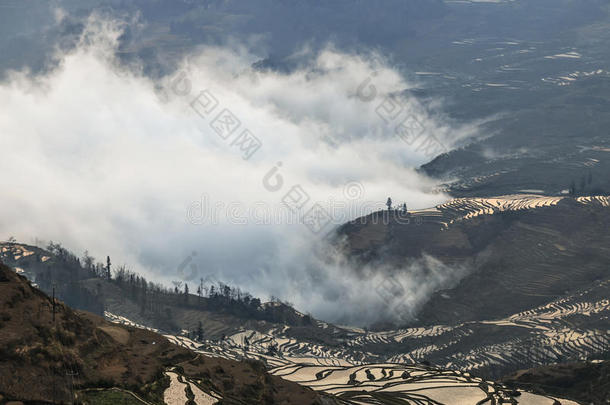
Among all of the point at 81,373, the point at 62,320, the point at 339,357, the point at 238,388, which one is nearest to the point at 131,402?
the point at 81,373

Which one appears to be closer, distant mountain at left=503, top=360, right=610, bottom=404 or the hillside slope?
the hillside slope

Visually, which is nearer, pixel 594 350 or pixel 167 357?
pixel 167 357

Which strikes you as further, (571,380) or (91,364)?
(571,380)

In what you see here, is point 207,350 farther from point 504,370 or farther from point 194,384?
point 194,384

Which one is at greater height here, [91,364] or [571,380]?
[91,364]

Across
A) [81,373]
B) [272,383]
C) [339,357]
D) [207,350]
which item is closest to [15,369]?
[81,373]

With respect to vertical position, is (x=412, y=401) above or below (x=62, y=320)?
below

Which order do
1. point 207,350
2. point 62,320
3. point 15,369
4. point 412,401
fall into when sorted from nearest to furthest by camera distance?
point 15,369 → point 62,320 → point 412,401 → point 207,350

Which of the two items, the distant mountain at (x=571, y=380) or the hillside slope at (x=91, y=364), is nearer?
the hillside slope at (x=91, y=364)

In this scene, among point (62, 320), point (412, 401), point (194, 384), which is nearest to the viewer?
point (62, 320)
